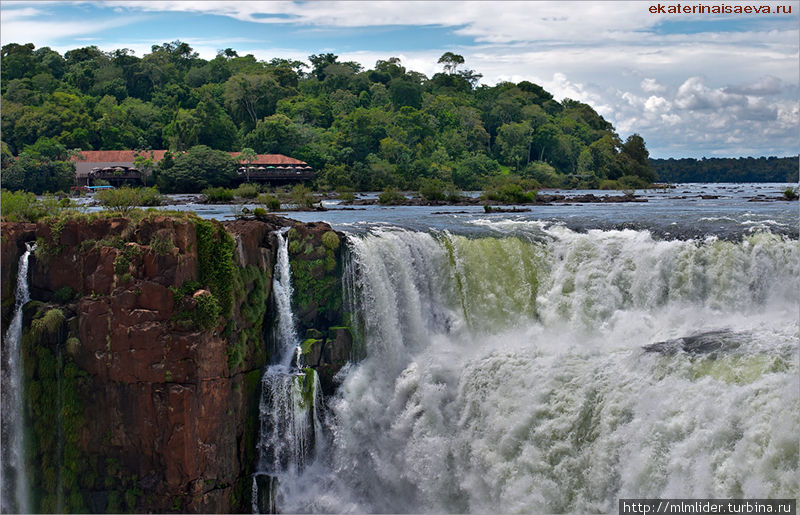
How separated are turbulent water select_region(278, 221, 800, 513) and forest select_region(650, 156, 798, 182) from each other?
10384 centimetres

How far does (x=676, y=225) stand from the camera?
22141 millimetres

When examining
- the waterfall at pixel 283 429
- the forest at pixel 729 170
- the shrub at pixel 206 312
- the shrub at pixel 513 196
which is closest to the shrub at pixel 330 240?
the waterfall at pixel 283 429

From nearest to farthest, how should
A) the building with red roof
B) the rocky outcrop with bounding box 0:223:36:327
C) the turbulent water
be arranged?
the turbulent water
the rocky outcrop with bounding box 0:223:36:327
the building with red roof

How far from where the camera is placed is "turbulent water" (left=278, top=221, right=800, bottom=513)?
1411 cm

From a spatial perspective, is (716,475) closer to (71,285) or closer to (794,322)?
(794,322)

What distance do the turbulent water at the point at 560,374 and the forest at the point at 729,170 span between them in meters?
104

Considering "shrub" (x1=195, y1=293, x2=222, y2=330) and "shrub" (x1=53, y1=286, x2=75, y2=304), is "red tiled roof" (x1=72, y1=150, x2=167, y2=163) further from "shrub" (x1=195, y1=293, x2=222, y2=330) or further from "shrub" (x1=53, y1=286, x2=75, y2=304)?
"shrub" (x1=195, y1=293, x2=222, y2=330)

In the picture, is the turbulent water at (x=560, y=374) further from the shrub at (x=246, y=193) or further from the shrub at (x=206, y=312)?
the shrub at (x=246, y=193)

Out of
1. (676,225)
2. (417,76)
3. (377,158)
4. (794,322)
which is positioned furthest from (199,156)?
(417,76)

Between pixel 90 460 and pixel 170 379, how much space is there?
7.37ft

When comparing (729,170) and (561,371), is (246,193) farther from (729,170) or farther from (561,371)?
(729,170)

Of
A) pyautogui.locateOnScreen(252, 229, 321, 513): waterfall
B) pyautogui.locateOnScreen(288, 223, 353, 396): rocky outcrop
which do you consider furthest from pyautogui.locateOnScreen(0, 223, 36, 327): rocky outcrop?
pyautogui.locateOnScreen(288, 223, 353, 396): rocky outcrop

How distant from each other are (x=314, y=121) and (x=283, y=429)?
69529 mm

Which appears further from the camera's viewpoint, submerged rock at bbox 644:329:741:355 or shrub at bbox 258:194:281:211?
shrub at bbox 258:194:281:211
